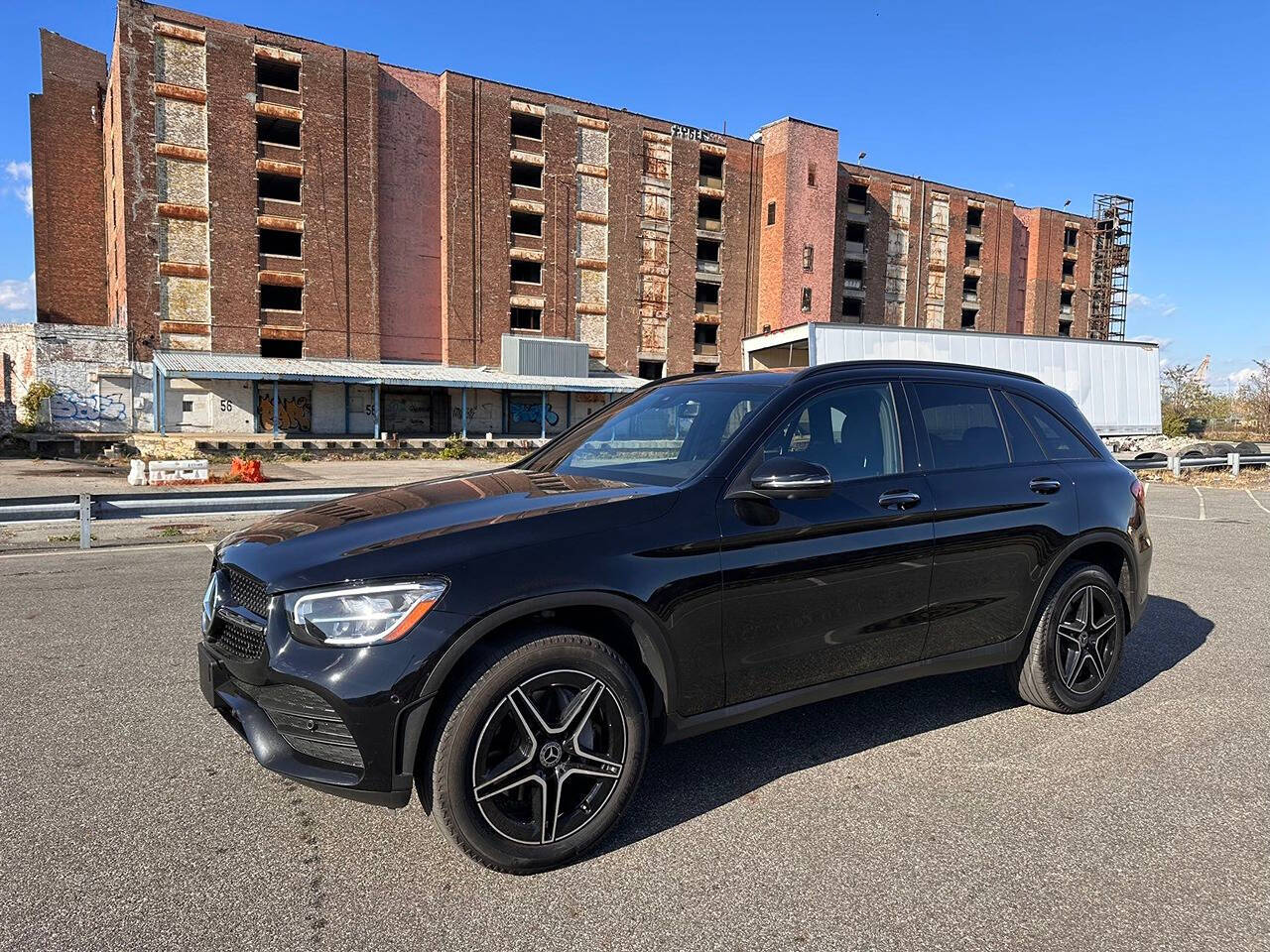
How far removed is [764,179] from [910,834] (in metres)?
51.1

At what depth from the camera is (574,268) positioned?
4538 cm

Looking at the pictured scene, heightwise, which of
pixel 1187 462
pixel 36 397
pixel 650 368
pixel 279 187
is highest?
pixel 279 187

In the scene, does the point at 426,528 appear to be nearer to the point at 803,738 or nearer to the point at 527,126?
the point at 803,738

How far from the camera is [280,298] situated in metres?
39.0

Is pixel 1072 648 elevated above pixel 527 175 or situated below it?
below

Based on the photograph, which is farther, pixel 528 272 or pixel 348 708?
pixel 528 272

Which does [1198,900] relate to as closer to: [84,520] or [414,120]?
[84,520]

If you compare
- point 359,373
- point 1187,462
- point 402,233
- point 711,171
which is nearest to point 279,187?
point 402,233

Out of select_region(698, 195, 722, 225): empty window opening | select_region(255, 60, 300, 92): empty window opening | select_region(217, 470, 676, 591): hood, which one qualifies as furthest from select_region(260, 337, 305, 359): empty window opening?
select_region(217, 470, 676, 591): hood

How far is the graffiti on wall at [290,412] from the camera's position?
122 ft

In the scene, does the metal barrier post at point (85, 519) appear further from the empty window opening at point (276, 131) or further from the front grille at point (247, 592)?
the empty window opening at point (276, 131)

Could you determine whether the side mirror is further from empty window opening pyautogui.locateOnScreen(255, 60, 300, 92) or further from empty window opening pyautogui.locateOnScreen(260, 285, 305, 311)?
empty window opening pyautogui.locateOnScreen(255, 60, 300, 92)

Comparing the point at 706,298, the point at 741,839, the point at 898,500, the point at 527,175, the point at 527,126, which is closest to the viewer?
Answer: the point at 741,839

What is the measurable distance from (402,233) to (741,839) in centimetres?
4304
